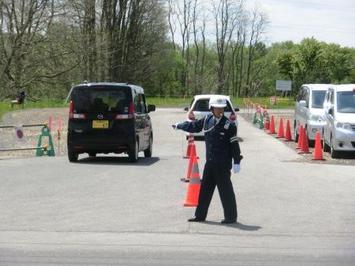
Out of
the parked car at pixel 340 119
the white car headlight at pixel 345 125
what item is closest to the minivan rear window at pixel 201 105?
the parked car at pixel 340 119

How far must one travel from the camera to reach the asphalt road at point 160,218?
23.4 ft

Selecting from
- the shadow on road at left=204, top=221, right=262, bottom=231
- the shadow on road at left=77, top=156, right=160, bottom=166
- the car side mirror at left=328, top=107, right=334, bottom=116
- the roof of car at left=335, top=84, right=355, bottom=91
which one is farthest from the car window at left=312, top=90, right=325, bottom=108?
the shadow on road at left=204, top=221, right=262, bottom=231

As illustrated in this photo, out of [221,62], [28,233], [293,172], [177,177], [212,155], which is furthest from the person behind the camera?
[221,62]

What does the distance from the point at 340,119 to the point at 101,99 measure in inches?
256

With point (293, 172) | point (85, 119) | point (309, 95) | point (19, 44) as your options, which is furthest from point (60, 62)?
point (293, 172)

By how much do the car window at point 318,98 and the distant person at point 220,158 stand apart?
14.6 metres

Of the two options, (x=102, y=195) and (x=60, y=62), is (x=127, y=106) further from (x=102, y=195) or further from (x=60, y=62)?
(x=60, y=62)

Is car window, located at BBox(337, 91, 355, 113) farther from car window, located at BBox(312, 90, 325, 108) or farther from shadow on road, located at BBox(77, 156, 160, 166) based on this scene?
shadow on road, located at BBox(77, 156, 160, 166)

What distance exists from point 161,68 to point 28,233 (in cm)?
8311

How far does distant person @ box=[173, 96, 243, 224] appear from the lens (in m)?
9.01

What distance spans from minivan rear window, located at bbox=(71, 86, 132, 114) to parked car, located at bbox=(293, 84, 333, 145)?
25.6ft

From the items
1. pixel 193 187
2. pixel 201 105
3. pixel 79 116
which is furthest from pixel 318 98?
pixel 193 187

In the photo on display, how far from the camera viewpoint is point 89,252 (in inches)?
284

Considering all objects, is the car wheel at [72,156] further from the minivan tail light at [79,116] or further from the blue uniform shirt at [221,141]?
the blue uniform shirt at [221,141]
